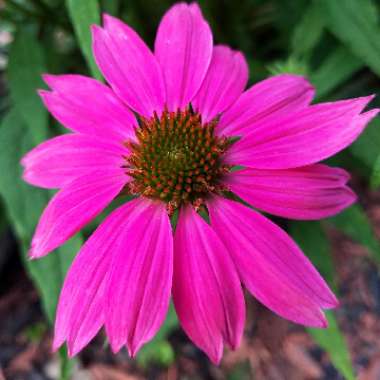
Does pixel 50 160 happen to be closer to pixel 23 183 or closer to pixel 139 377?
pixel 23 183

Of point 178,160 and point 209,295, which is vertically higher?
point 178,160

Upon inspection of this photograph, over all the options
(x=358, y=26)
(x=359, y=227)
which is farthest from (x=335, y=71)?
(x=359, y=227)

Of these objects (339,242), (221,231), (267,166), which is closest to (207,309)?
(221,231)

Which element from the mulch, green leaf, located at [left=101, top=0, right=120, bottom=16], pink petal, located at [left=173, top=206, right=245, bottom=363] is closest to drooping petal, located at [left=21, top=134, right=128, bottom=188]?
pink petal, located at [left=173, top=206, right=245, bottom=363]

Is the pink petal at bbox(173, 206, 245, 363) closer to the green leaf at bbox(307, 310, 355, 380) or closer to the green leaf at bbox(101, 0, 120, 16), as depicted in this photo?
the green leaf at bbox(307, 310, 355, 380)

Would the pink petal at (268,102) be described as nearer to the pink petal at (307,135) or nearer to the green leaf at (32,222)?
the pink petal at (307,135)

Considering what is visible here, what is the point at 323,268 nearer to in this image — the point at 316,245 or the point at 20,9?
the point at 316,245

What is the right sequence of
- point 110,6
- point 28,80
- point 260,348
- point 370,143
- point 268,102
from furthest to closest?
point 260,348 < point 28,80 < point 110,6 < point 370,143 < point 268,102
